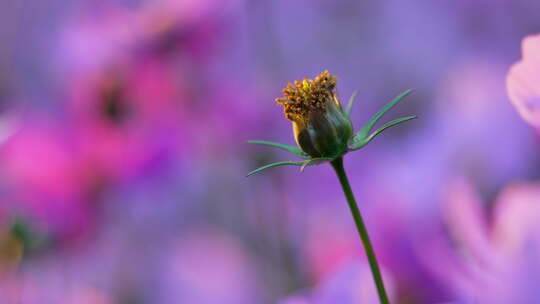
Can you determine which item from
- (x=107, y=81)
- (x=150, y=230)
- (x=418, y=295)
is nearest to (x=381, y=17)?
(x=150, y=230)

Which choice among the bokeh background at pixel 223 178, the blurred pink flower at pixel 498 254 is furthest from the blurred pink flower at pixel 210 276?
the blurred pink flower at pixel 498 254

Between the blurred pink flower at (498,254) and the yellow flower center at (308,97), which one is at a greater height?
the yellow flower center at (308,97)

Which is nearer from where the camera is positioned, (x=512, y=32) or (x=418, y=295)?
(x=418, y=295)

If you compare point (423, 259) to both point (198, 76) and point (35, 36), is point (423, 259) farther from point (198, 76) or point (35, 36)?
point (35, 36)

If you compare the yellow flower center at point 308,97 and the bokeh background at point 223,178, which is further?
the bokeh background at point 223,178

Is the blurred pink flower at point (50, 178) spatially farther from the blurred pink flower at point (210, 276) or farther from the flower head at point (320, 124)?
the flower head at point (320, 124)

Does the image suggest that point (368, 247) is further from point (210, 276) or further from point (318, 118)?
point (210, 276)
